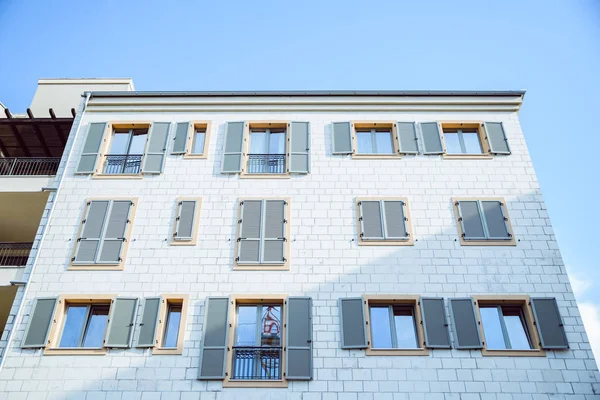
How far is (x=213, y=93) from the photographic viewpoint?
17.5 meters

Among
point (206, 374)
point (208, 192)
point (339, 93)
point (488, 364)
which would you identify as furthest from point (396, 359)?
point (339, 93)

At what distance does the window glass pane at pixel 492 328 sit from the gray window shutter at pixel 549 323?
843 millimetres

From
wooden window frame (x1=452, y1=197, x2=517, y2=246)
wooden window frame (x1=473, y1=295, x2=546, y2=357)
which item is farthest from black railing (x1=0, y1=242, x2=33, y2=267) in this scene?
wooden window frame (x1=473, y1=295, x2=546, y2=357)

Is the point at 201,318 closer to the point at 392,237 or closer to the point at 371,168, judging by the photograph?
the point at 392,237

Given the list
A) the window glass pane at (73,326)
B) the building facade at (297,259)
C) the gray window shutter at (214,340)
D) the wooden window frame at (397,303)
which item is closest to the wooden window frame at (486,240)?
the building facade at (297,259)

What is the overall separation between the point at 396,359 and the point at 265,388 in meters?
2.98

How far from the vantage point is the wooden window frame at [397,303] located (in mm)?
12703

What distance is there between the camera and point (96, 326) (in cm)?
1349

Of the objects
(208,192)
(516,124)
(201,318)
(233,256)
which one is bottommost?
(201,318)

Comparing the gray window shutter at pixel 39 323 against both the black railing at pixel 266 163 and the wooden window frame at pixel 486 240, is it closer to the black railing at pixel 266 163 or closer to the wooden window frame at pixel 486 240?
the black railing at pixel 266 163

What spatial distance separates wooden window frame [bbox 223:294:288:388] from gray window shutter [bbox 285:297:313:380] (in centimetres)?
13

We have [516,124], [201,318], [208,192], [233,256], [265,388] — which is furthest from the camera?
[516,124]

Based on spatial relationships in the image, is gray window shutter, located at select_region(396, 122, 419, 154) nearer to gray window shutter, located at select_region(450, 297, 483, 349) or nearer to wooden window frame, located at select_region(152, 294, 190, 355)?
gray window shutter, located at select_region(450, 297, 483, 349)

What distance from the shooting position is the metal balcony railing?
57.0ft
